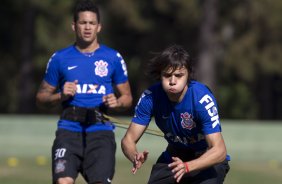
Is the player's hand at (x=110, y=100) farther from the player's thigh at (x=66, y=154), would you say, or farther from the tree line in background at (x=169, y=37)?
the tree line in background at (x=169, y=37)

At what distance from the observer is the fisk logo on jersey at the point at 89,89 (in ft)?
32.4

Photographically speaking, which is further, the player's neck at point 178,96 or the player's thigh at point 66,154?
the player's thigh at point 66,154

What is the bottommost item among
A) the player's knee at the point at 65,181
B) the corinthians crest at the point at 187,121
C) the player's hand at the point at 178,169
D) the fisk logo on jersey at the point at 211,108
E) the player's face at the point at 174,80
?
the player's knee at the point at 65,181

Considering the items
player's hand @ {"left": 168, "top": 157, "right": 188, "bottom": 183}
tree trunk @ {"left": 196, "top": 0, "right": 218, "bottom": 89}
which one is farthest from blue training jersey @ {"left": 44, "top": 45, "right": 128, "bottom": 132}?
tree trunk @ {"left": 196, "top": 0, "right": 218, "bottom": 89}

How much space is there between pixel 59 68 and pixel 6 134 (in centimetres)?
1351

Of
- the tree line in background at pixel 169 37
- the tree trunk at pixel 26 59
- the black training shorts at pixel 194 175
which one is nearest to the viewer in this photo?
the black training shorts at pixel 194 175

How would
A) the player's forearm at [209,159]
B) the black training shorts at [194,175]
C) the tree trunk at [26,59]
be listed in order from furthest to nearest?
the tree trunk at [26,59], the black training shorts at [194,175], the player's forearm at [209,159]

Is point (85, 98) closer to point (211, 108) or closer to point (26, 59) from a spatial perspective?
point (211, 108)

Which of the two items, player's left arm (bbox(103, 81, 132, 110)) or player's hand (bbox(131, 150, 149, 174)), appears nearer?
player's hand (bbox(131, 150, 149, 174))

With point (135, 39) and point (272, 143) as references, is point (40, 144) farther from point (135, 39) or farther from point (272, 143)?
point (135, 39)

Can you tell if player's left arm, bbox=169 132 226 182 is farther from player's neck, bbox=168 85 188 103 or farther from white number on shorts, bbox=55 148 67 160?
white number on shorts, bbox=55 148 67 160

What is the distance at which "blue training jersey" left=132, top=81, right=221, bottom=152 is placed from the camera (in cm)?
795

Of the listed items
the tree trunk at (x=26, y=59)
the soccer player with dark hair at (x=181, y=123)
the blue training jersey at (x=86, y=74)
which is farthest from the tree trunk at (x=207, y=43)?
the soccer player with dark hair at (x=181, y=123)

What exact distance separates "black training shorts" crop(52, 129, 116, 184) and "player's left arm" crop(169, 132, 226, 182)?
1916mm
